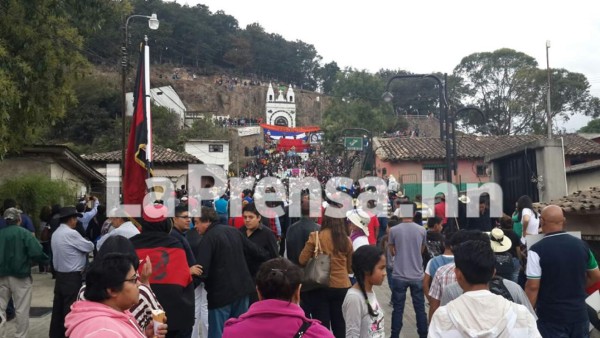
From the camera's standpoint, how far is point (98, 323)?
275 cm

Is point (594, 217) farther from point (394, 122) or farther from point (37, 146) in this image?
point (394, 122)

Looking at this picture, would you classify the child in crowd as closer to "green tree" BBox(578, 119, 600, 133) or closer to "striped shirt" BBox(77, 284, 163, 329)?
"striped shirt" BBox(77, 284, 163, 329)

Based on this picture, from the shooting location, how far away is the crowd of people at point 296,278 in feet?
10.00

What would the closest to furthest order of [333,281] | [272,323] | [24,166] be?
[272,323], [333,281], [24,166]

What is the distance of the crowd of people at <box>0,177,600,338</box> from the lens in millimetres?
3048

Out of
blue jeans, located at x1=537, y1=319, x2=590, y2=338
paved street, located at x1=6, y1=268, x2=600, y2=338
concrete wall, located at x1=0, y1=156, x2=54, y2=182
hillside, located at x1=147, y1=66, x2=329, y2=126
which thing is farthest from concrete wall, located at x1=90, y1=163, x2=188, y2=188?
hillside, located at x1=147, y1=66, x2=329, y2=126

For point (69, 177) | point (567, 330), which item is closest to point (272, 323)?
point (567, 330)

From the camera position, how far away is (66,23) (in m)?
13.0

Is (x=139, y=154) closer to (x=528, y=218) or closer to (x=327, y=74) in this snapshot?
(x=528, y=218)

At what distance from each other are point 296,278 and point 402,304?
4.32 meters

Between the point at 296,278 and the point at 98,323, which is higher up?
the point at 296,278

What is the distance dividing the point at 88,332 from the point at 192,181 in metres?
14.2

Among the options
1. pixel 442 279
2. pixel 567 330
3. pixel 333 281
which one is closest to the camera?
pixel 567 330

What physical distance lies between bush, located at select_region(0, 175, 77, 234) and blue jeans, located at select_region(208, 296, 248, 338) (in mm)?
12492
